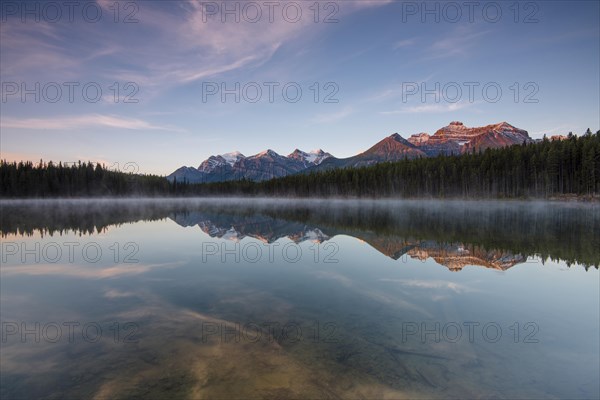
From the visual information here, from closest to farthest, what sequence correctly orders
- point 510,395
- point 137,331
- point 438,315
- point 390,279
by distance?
point 510,395
point 137,331
point 438,315
point 390,279

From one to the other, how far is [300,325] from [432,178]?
124 metres

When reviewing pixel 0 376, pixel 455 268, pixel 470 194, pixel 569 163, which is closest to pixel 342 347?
pixel 0 376

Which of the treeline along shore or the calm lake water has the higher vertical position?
the treeline along shore

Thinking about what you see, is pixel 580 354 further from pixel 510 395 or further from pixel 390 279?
pixel 390 279

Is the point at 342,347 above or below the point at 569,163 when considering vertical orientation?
below

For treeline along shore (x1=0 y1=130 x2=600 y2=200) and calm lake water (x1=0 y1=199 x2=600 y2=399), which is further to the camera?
treeline along shore (x1=0 y1=130 x2=600 y2=200)

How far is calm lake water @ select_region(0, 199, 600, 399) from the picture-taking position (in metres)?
6.26

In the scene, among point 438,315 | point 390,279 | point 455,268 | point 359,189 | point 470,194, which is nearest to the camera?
point 438,315

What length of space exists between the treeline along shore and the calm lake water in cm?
8961

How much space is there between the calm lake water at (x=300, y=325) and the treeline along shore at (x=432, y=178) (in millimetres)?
89613

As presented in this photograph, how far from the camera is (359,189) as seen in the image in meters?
144

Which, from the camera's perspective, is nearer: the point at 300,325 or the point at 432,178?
the point at 300,325

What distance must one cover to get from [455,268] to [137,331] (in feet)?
44.7

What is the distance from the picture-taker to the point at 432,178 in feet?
402
